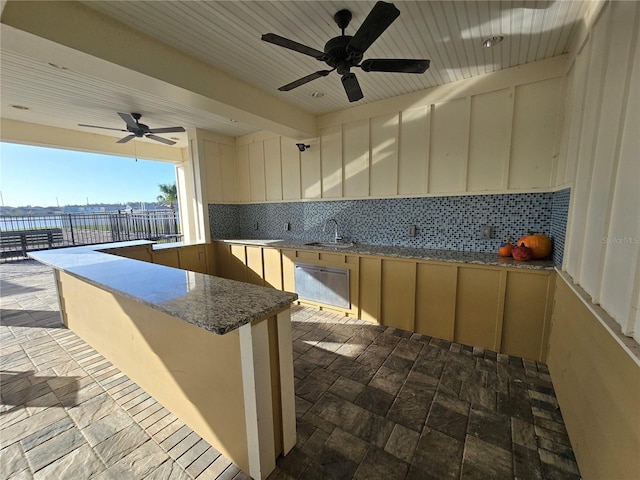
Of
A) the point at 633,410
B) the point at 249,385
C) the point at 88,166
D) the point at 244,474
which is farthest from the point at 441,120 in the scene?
the point at 88,166

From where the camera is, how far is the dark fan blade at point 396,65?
6.14ft

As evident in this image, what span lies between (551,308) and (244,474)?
8.50 feet

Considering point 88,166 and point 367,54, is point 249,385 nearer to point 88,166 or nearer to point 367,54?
point 367,54

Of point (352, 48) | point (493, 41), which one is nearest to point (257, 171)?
point (352, 48)

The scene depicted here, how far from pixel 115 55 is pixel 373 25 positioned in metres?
1.87

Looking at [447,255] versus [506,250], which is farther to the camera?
[447,255]

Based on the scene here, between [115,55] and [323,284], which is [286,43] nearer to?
[115,55]

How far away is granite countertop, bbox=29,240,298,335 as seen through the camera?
112cm

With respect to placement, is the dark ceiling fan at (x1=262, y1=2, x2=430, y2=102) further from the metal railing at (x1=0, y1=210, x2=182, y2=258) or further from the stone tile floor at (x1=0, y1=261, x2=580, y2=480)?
the metal railing at (x1=0, y1=210, x2=182, y2=258)

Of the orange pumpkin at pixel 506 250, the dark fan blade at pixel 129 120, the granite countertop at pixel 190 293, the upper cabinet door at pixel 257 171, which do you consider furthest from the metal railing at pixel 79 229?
the orange pumpkin at pixel 506 250

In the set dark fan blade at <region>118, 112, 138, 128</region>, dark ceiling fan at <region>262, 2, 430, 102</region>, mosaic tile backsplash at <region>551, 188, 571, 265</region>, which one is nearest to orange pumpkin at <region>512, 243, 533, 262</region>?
mosaic tile backsplash at <region>551, 188, 571, 265</region>

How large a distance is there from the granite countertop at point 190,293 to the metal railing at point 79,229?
5931 mm

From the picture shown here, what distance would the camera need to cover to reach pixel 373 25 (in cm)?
154

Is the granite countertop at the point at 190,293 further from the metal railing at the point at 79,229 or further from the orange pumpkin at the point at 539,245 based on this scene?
the metal railing at the point at 79,229
